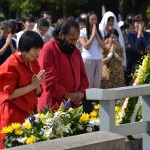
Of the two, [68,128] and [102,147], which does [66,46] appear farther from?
[102,147]

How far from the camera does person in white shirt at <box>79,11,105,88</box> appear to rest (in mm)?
12039

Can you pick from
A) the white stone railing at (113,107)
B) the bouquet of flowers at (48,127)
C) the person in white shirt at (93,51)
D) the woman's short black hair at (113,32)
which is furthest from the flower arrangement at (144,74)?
the woman's short black hair at (113,32)

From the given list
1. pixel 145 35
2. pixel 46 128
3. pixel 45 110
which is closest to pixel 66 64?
pixel 45 110

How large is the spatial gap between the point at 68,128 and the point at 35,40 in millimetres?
1247

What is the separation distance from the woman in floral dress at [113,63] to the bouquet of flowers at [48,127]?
6487 mm

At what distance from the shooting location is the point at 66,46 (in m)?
7.27

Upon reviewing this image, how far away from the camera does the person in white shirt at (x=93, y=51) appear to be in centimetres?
1204

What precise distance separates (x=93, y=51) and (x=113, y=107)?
718 cm

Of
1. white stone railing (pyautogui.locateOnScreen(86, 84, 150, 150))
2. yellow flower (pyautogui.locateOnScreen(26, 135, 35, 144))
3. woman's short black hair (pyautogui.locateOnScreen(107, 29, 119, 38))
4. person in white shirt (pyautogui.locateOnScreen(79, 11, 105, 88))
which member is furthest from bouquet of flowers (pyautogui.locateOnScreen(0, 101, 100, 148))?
woman's short black hair (pyautogui.locateOnScreen(107, 29, 119, 38))

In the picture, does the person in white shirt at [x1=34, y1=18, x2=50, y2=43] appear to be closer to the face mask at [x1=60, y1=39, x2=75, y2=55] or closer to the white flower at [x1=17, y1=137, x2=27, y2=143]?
the face mask at [x1=60, y1=39, x2=75, y2=55]

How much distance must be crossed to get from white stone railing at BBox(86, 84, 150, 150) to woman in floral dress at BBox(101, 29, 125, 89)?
6.96 m

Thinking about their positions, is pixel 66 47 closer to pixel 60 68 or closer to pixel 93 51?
pixel 60 68

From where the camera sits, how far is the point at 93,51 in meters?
12.1

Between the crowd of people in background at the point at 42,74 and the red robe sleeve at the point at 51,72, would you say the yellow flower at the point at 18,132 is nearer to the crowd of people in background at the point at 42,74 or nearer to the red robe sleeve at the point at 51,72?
the crowd of people in background at the point at 42,74
